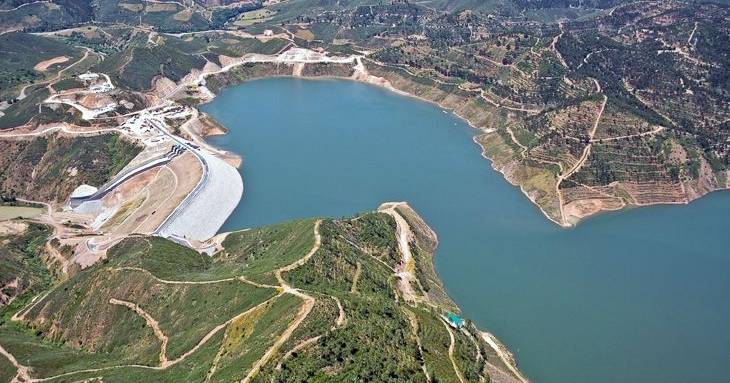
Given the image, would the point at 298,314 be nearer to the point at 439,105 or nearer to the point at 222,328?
the point at 222,328

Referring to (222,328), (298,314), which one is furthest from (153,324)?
(298,314)

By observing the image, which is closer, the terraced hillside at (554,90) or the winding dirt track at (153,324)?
the winding dirt track at (153,324)

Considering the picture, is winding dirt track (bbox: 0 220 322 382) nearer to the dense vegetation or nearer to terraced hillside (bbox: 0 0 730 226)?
the dense vegetation

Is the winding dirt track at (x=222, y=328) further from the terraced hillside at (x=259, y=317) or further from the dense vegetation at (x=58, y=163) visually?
the dense vegetation at (x=58, y=163)

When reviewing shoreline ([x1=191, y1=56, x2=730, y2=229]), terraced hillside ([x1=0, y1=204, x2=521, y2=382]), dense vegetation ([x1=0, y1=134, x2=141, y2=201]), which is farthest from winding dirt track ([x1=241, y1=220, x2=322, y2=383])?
dense vegetation ([x1=0, y1=134, x2=141, y2=201])

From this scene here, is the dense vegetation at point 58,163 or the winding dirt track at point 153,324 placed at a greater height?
the winding dirt track at point 153,324

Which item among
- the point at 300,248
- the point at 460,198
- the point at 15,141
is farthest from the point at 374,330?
the point at 15,141

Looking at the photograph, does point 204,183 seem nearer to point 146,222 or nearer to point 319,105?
point 146,222

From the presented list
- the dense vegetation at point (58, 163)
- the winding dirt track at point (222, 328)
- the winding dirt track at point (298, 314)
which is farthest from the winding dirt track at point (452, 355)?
the dense vegetation at point (58, 163)
